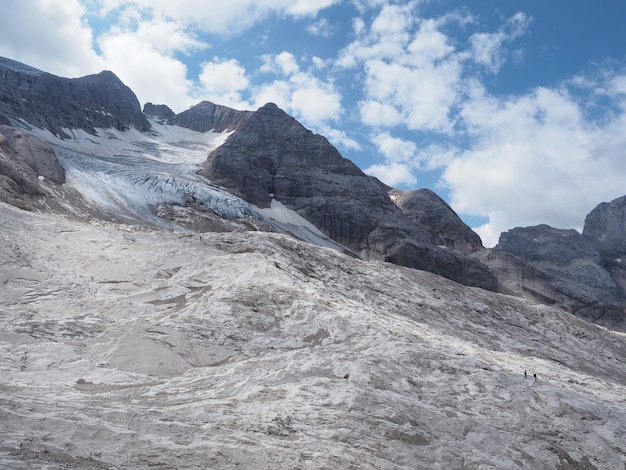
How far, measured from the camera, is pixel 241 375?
1122 centimetres

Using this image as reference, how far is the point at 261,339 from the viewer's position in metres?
13.9

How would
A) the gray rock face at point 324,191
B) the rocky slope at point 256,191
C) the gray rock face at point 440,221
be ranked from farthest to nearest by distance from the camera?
the gray rock face at point 440,221
the gray rock face at point 324,191
the rocky slope at point 256,191

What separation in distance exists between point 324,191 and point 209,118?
219 ft

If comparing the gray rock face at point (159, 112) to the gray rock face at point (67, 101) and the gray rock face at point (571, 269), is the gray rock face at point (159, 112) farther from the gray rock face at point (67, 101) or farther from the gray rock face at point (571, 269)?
the gray rock face at point (571, 269)

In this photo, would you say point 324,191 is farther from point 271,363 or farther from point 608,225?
point 608,225

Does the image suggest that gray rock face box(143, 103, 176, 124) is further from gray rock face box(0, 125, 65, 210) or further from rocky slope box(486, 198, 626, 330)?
gray rock face box(0, 125, 65, 210)

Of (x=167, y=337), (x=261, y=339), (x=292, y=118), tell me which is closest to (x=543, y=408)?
(x=261, y=339)

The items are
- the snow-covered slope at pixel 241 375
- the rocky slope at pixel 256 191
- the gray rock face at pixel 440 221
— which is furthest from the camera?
the gray rock face at pixel 440 221

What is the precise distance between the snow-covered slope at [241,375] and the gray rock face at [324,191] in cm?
6213

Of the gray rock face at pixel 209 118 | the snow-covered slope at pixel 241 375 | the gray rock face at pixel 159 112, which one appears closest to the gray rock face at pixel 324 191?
the gray rock face at pixel 209 118

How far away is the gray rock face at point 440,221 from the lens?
108 m

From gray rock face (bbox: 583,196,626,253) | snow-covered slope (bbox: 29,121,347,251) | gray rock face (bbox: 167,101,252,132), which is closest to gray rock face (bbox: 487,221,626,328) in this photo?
gray rock face (bbox: 583,196,626,253)

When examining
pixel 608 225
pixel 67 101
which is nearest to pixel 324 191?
pixel 67 101

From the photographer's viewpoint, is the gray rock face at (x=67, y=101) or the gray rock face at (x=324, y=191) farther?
the gray rock face at (x=67, y=101)
